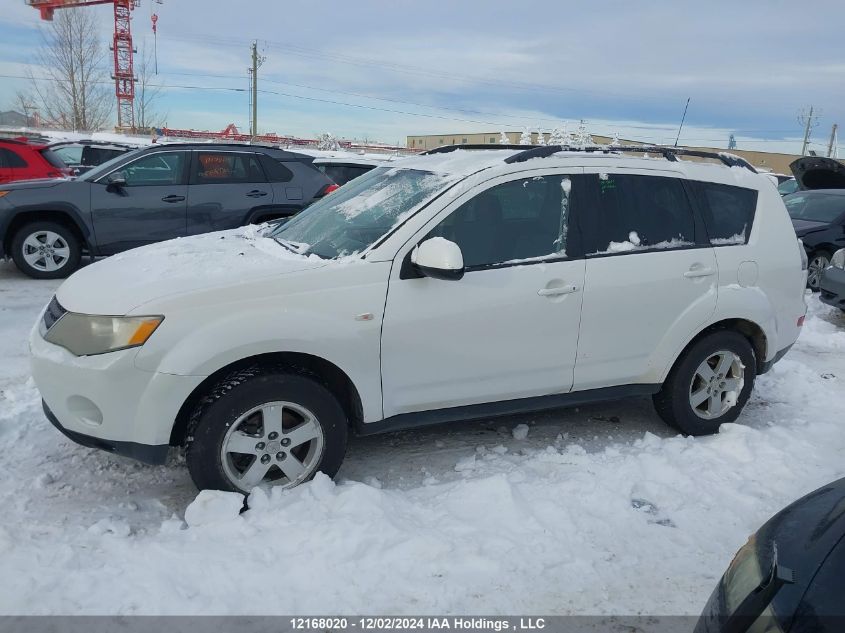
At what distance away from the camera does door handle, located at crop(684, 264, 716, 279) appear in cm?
422

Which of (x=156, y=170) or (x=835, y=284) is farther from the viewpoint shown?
(x=156, y=170)

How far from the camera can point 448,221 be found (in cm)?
368

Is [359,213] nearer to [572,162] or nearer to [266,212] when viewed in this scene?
[572,162]

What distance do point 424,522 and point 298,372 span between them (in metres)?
0.95

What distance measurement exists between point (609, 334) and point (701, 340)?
0.76 meters

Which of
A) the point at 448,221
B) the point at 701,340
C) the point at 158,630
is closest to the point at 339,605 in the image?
the point at 158,630

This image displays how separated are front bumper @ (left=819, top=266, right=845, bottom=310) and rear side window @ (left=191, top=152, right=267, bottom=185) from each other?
23.3 ft

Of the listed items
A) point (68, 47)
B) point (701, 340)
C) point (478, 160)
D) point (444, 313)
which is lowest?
point (701, 340)

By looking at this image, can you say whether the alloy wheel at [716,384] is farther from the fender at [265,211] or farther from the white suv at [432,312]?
the fender at [265,211]

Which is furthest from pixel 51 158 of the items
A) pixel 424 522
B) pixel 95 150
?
pixel 424 522

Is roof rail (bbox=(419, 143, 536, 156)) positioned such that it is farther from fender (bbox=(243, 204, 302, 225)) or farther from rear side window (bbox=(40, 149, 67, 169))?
rear side window (bbox=(40, 149, 67, 169))

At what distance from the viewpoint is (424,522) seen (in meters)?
3.32

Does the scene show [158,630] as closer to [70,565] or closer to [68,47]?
[70,565]

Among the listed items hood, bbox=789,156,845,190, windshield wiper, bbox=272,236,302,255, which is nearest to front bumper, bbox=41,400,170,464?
windshield wiper, bbox=272,236,302,255
